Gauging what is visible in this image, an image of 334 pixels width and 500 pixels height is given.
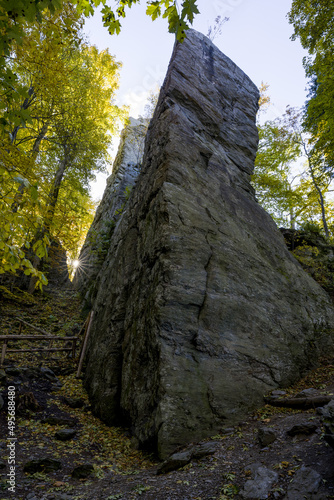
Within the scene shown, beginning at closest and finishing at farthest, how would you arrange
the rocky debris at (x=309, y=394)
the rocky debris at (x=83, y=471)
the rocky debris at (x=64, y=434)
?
the rocky debris at (x=83, y=471), the rocky debris at (x=309, y=394), the rocky debris at (x=64, y=434)

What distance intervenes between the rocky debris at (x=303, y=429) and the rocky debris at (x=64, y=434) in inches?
151

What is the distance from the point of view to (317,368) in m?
6.35

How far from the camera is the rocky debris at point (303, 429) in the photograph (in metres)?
3.61

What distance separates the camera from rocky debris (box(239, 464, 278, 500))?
8.93ft

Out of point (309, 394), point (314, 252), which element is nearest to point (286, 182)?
point (314, 252)

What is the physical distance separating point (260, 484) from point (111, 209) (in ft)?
48.5

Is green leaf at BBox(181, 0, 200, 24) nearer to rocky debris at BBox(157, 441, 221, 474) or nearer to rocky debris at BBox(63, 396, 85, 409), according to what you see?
rocky debris at BBox(157, 441, 221, 474)

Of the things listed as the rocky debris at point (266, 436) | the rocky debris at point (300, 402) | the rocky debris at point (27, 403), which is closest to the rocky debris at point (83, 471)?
the rocky debris at point (27, 403)

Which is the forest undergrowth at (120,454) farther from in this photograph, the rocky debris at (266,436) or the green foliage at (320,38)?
the green foliage at (320,38)

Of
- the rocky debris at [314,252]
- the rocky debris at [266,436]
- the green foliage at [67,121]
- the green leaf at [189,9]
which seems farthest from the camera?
the rocky debris at [314,252]

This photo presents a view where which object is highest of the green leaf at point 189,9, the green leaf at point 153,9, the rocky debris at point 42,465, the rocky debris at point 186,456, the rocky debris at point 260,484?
the green leaf at point 153,9

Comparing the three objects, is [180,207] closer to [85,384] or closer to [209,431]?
[209,431]

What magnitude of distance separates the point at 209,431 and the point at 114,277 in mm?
4791

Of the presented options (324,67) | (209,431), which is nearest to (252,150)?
(324,67)
